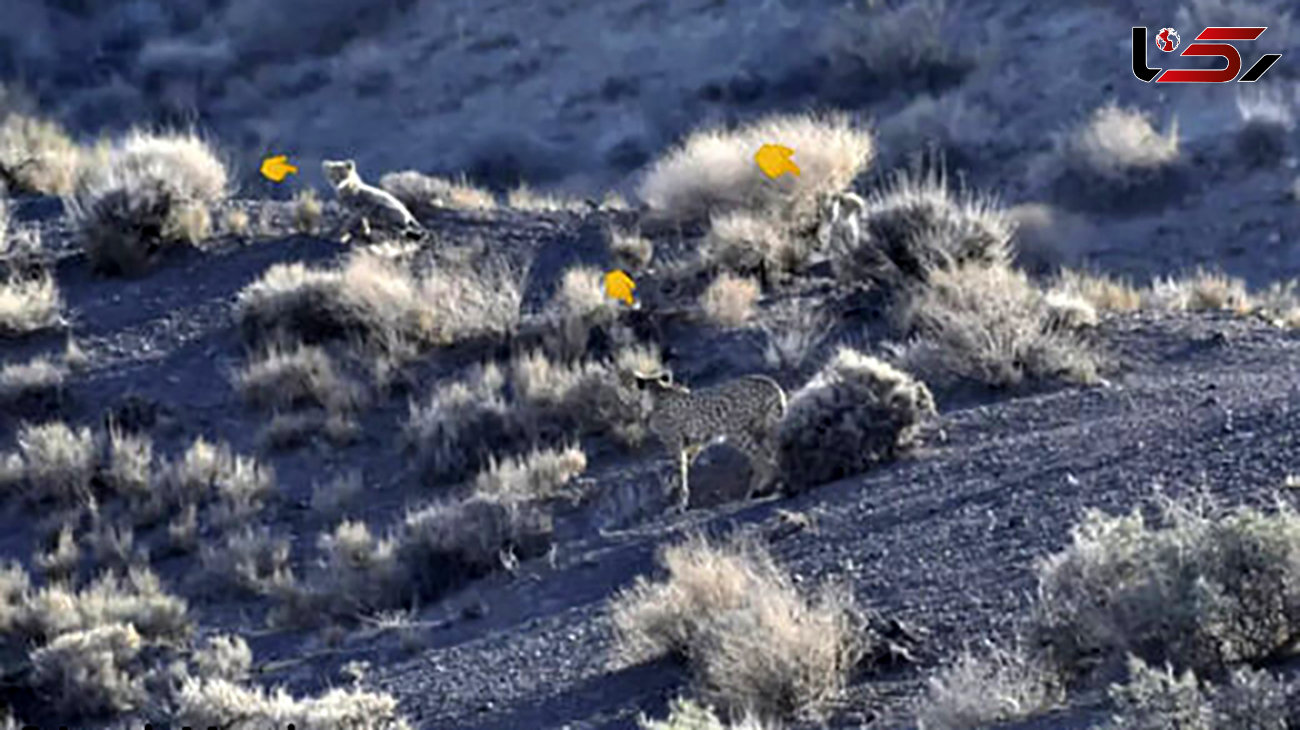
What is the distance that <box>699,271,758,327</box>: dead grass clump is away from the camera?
2170cm

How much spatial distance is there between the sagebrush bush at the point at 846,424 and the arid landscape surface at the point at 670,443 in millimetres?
32

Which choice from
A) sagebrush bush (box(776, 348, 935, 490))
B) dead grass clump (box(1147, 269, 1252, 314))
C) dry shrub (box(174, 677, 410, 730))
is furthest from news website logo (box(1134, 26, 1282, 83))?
dry shrub (box(174, 677, 410, 730))

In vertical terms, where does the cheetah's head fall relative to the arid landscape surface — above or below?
above

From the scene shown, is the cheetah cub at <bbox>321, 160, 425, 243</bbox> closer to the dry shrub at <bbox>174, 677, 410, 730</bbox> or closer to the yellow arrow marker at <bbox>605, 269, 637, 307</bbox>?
the yellow arrow marker at <bbox>605, 269, 637, 307</bbox>

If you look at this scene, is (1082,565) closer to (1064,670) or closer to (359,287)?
(1064,670)

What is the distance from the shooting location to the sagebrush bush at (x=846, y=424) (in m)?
16.9

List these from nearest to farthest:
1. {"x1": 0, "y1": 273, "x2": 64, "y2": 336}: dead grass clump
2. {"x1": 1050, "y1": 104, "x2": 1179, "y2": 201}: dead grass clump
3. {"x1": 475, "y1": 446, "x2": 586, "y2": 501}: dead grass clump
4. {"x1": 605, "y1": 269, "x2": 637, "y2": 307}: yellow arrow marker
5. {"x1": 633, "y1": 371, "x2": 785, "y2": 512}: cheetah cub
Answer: {"x1": 633, "y1": 371, "x2": 785, "y2": 512}: cheetah cub
{"x1": 475, "y1": 446, "x2": 586, "y2": 501}: dead grass clump
{"x1": 605, "y1": 269, "x2": 637, "y2": 307}: yellow arrow marker
{"x1": 0, "y1": 273, "x2": 64, "y2": 336}: dead grass clump
{"x1": 1050, "y1": 104, "x2": 1179, "y2": 201}: dead grass clump

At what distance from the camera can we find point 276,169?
3741 centimetres

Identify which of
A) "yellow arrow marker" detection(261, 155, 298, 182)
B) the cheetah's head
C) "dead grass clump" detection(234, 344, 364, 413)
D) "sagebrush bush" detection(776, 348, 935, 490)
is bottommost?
"sagebrush bush" detection(776, 348, 935, 490)

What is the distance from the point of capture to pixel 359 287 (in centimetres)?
2225

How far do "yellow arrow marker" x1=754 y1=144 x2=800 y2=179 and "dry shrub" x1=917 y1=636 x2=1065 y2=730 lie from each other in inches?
534

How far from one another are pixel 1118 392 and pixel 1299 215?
546 inches

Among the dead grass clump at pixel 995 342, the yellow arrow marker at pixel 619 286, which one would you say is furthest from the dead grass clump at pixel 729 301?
the dead grass clump at pixel 995 342

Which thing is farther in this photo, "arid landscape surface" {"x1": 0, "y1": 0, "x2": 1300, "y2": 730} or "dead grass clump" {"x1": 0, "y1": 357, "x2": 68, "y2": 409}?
"dead grass clump" {"x1": 0, "y1": 357, "x2": 68, "y2": 409}
